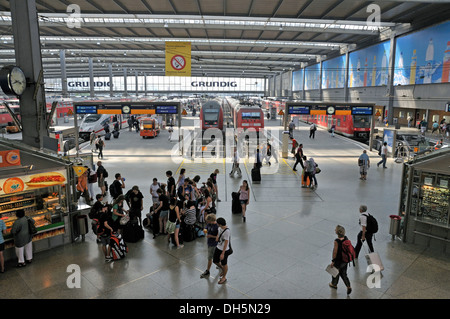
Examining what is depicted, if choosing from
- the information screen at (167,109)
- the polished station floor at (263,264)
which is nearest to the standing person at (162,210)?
the polished station floor at (263,264)

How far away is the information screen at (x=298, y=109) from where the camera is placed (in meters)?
20.0

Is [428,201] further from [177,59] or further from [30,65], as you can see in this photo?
[177,59]

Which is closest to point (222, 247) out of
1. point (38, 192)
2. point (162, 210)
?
point (162, 210)

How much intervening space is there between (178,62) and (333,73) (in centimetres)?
3238

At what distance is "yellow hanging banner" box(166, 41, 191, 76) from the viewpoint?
18.1 meters

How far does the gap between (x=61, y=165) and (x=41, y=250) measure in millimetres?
2012

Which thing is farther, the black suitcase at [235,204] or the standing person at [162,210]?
the black suitcase at [235,204]

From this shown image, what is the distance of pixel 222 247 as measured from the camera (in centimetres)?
610

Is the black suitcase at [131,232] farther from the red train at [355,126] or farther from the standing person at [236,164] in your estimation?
the red train at [355,126]

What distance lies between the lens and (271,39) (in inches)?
1310

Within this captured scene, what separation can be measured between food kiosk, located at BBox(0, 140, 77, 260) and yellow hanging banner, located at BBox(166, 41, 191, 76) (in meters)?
11.8

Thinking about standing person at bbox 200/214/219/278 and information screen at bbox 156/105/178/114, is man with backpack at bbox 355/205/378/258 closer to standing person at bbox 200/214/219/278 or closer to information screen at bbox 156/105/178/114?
standing person at bbox 200/214/219/278

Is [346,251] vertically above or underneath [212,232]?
underneath

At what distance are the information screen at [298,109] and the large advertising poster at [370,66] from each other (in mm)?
16885
